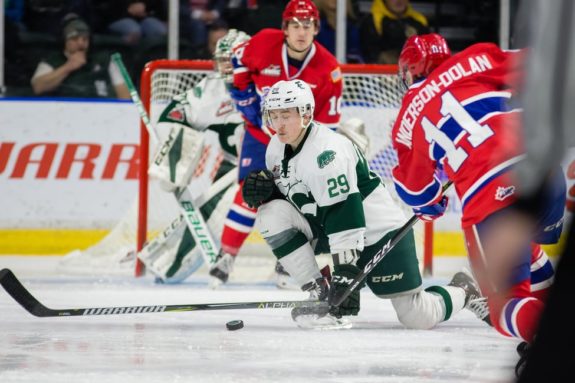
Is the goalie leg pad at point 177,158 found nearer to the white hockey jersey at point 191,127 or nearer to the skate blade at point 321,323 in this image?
the white hockey jersey at point 191,127

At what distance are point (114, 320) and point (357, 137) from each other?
1.77 m

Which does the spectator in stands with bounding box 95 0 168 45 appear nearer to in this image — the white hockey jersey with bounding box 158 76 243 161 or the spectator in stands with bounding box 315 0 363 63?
the spectator in stands with bounding box 315 0 363 63

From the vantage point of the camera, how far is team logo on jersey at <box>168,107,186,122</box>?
4.61 m

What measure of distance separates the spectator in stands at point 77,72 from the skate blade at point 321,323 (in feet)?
9.08

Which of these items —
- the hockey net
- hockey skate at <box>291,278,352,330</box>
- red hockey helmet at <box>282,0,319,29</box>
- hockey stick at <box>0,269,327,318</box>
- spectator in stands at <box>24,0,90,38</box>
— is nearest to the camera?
hockey stick at <box>0,269,327,318</box>

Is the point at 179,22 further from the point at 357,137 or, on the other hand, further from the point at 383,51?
the point at 357,137

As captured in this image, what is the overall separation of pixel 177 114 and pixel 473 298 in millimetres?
1883

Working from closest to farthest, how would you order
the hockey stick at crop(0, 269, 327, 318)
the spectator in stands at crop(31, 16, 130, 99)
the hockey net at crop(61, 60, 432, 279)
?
the hockey stick at crop(0, 269, 327, 318), the hockey net at crop(61, 60, 432, 279), the spectator in stands at crop(31, 16, 130, 99)

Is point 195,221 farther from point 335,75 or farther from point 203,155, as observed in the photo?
point 335,75

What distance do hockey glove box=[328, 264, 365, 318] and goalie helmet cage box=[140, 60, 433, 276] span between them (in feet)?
6.15

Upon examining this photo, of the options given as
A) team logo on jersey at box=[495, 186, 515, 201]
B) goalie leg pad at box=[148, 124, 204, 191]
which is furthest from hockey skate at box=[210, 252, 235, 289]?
team logo on jersey at box=[495, 186, 515, 201]

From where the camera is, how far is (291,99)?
3109 mm

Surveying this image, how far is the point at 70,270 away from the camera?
470cm

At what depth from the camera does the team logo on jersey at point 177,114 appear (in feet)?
15.1
